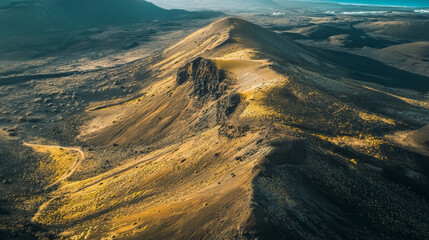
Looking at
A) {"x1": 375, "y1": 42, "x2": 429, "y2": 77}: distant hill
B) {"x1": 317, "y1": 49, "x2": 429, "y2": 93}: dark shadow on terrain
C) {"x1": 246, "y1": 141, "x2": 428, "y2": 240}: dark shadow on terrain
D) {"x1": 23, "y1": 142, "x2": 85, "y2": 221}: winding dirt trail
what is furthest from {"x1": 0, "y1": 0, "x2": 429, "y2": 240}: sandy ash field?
{"x1": 375, "y1": 42, "x2": 429, "y2": 77}: distant hill

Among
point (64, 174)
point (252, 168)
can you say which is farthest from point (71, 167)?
point (252, 168)

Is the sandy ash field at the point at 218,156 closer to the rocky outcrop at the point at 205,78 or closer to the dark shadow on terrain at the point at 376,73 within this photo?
the rocky outcrop at the point at 205,78

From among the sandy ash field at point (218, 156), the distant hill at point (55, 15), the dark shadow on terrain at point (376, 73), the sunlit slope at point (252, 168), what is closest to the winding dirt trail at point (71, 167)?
the sandy ash field at point (218, 156)

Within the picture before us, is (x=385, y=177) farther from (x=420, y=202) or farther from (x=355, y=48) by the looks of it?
(x=355, y=48)

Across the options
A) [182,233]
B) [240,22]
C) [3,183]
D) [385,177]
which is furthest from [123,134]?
[240,22]

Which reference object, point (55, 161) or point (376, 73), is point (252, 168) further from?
point (376, 73)
